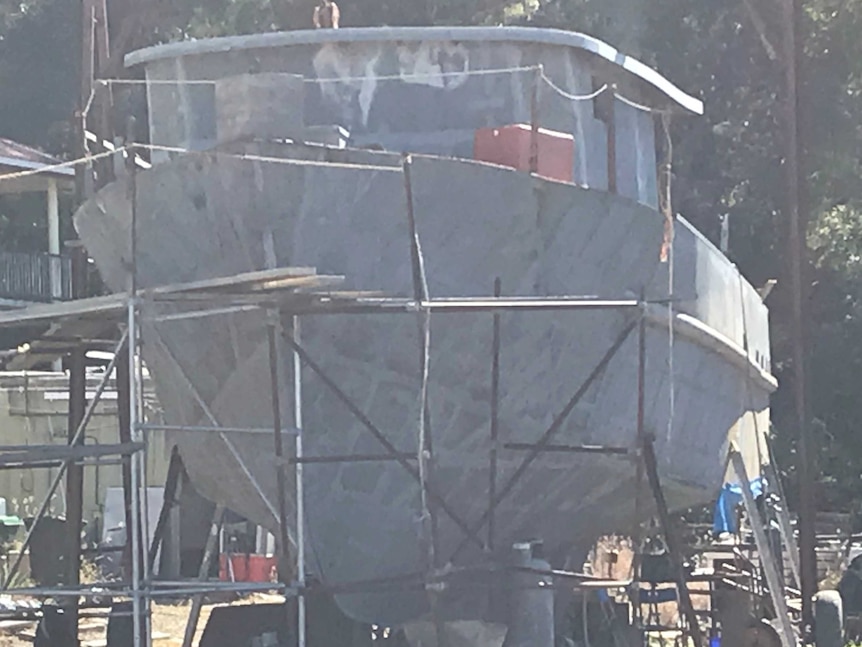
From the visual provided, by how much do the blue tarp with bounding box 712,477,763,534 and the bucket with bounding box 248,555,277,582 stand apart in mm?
4652

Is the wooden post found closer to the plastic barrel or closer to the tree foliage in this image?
the plastic barrel

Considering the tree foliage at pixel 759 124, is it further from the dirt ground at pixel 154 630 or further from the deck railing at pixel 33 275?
the dirt ground at pixel 154 630

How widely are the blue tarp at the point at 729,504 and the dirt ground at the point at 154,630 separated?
3868 millimetres

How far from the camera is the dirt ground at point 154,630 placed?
1533 centimetres

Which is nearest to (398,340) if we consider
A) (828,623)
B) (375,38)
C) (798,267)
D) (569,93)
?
(375,38)

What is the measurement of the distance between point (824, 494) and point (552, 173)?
17352 mm

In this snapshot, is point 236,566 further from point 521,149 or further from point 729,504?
point 521,149

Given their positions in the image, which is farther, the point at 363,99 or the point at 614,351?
the point at 363,99

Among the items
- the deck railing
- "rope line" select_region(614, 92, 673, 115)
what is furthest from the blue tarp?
the deck railing

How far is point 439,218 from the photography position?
10477 millimetres

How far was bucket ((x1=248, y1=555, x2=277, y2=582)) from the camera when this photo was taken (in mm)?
17844

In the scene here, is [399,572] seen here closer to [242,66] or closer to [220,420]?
[220,420]

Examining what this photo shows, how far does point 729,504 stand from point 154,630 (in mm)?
5562

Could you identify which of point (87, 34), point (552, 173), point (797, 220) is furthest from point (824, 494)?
point (552, 173)
